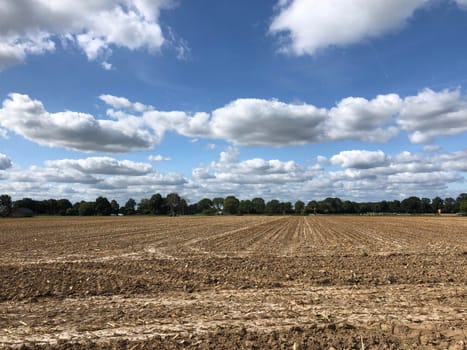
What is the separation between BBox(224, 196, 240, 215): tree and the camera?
602ft

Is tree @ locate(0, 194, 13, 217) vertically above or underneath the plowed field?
above

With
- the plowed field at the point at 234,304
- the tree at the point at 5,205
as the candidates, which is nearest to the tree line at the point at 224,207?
the tree at the point at 5,205

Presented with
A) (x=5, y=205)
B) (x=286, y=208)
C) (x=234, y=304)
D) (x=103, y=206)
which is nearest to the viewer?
(x=234, y=304)

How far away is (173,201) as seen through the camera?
569 ft

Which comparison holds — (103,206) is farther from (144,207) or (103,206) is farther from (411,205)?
(411,205)

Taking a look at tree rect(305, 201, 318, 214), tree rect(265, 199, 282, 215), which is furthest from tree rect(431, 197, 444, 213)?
tree rect(265, 199, 282, 215)

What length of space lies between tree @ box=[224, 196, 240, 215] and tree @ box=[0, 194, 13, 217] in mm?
89306

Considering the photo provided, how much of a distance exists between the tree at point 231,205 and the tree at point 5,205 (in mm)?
89306

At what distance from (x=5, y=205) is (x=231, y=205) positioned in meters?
92.7

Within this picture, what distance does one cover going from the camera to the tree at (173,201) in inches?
6660

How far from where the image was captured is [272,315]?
7.81 m

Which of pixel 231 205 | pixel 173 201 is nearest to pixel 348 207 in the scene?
pixel 231 205

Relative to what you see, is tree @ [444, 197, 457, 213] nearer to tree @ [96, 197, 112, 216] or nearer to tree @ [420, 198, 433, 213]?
tree @ [420, 198, 433, 213]

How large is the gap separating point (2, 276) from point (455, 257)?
17.7 meters
